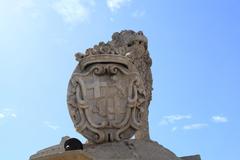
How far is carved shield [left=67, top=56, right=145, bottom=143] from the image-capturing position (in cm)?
823

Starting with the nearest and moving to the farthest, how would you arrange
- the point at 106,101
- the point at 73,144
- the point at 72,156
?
1. the point at 72,156
2. the point at 73,144
3. the point at 106,101

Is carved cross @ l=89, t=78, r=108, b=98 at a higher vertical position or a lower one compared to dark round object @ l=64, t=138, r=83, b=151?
higher

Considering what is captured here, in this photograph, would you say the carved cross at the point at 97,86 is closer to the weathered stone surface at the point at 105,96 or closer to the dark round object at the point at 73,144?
the weathered stone surface at the point at 105,96

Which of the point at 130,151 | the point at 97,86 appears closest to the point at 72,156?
the point at 130,151

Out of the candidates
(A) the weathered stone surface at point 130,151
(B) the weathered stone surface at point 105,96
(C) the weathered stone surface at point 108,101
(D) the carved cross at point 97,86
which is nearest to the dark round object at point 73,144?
(A) the weathered stone surface at point 130,151

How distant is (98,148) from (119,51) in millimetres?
1818

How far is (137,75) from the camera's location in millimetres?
8602

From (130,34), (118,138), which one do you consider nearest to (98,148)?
(118,138)

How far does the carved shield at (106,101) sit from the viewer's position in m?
8.23

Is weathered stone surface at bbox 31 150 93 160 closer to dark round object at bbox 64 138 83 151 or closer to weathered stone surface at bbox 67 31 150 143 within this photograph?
dark round object at bbox 64 138 83 151

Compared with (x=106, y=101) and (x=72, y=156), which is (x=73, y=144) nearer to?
(x=106, y=101)

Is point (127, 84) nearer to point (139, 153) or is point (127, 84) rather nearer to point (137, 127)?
point (137, 127)

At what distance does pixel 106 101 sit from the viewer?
8.34 metres

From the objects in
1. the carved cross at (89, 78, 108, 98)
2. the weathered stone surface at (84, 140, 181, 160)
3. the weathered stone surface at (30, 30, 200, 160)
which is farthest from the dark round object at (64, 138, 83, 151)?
the carved cross at (89, 78, 108, 98)
